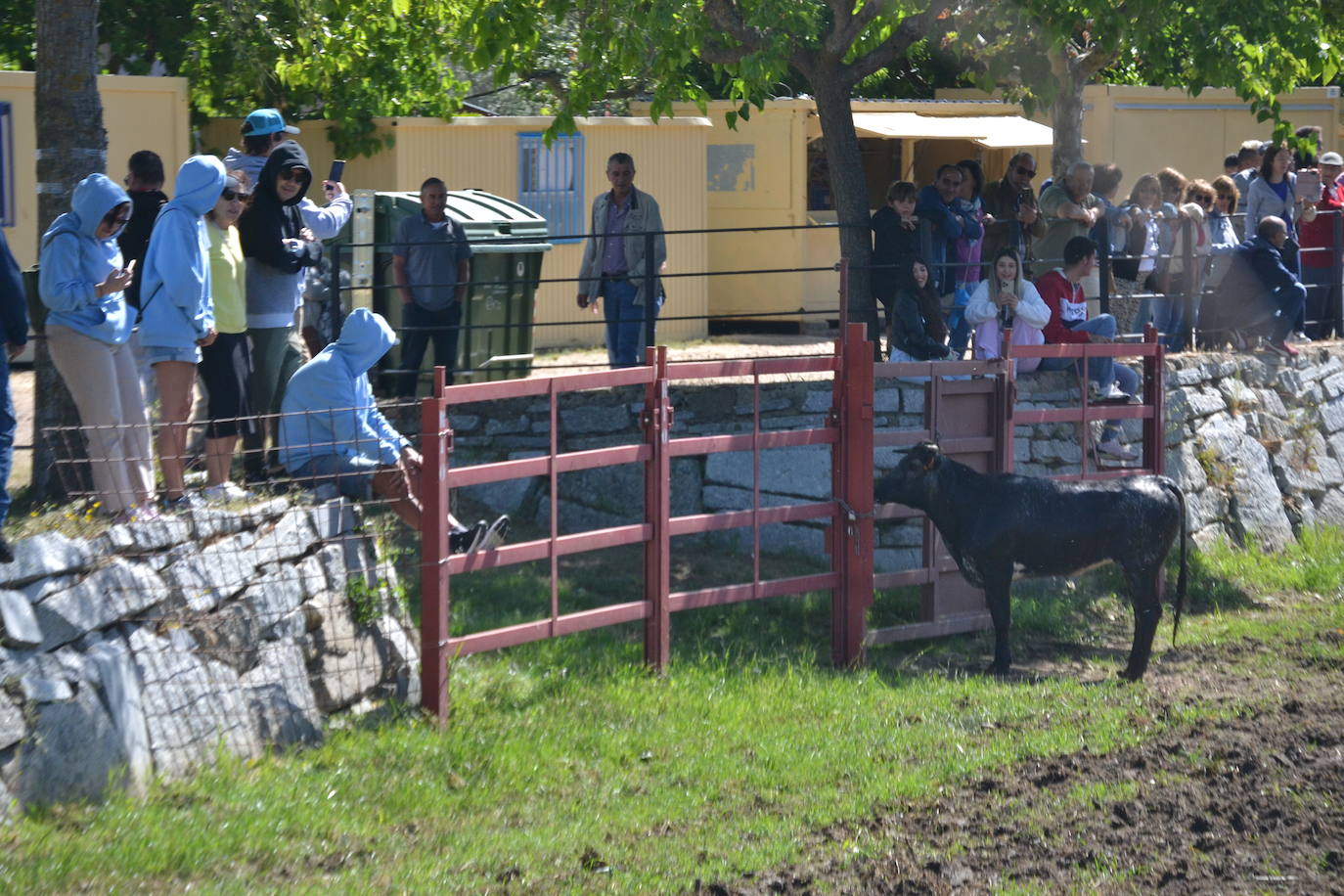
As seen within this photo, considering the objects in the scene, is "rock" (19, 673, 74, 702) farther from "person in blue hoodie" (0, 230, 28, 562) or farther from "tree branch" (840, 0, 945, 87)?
"tree branch" (840, 0, 945, 87)

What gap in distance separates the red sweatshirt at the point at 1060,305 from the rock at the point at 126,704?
269 inches

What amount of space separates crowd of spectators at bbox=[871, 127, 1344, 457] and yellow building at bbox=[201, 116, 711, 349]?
3.82 metres

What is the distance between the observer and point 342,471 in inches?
293

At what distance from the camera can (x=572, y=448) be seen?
35.3 feet

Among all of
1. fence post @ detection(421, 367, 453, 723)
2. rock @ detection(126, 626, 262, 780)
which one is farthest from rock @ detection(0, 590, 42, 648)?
fence post @ detection(421, 367, 453, 723)

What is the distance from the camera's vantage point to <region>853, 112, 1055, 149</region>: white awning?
17.7m

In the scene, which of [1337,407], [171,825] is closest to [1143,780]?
[171,825]

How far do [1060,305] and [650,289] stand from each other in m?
2.71

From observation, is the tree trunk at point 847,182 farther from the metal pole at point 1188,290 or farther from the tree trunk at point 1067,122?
the tree trunk at point 1067,122

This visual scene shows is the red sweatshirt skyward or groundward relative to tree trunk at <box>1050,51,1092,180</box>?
groundward

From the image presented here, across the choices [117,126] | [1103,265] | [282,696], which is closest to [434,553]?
[282,696]

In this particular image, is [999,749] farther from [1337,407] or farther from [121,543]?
[1337,407]

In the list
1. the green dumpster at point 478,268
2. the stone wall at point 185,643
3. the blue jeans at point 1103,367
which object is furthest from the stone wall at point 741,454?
the stone wall at point 185,643

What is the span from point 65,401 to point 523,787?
3.28 metres
